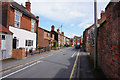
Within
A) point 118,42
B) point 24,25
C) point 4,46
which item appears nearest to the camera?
point 118,42

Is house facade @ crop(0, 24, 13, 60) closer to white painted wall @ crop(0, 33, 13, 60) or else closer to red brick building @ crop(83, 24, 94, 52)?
white painted wall @ crop(0, 33, 13, 60)

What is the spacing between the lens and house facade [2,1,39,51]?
1311cm

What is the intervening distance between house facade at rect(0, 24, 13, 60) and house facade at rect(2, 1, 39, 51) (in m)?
2.07

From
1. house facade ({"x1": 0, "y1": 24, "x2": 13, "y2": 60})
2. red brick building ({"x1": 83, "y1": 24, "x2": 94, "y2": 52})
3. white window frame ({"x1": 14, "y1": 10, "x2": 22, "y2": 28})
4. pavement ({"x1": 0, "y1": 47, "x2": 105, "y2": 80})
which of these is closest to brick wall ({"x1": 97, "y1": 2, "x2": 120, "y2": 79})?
pavement ({"x1": 0, "y1": 47, "x2": 105, "y2": 80})

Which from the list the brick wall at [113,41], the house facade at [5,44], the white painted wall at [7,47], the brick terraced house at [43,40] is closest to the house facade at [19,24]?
the house facade at [5,44]

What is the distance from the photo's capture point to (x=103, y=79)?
16.9 feet

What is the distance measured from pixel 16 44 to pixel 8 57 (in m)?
3.75

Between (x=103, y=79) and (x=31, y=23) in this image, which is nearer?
(x=103, y=79)

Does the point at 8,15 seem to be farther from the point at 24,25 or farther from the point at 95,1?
the point at 95,1

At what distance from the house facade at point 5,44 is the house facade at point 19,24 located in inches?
81.4

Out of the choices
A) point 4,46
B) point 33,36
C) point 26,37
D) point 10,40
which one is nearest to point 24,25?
point 26,37

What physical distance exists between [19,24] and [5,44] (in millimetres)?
5527

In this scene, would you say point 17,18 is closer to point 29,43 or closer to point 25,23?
point 25,23

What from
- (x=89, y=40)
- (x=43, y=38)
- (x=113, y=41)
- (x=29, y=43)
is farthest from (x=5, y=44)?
(x=43, y=38)
